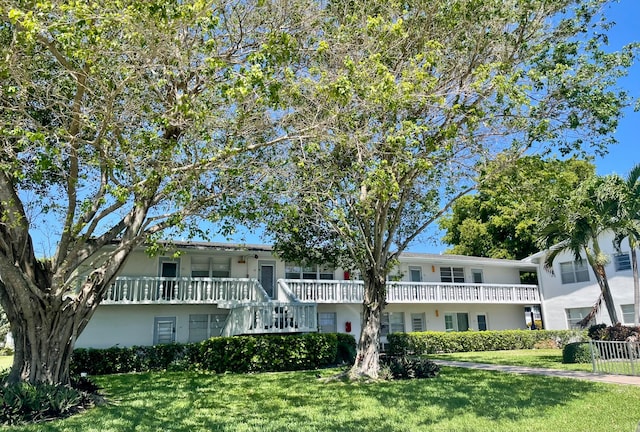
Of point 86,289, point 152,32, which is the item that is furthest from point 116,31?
point 86,289

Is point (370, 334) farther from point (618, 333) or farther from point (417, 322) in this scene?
point (417, 322)

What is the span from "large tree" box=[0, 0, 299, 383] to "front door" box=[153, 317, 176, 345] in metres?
8.98

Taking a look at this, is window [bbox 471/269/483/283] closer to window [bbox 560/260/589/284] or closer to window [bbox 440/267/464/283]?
window [bbox 440/267/464/283]

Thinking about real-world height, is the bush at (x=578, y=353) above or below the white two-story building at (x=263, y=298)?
below

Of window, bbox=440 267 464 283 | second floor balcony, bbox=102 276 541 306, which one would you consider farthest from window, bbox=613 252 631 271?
window, bbox=440 267 464 283

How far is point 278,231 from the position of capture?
15.6 metres

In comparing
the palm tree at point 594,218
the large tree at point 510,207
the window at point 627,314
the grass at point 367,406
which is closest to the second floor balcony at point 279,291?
the large tree at point 510,207

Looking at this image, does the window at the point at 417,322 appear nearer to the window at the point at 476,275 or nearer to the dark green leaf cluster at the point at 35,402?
the window at the point at 476,275

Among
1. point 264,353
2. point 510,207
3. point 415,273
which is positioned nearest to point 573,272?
point 510,207

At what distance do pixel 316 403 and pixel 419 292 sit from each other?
622 inches

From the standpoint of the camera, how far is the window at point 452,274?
28.0 m

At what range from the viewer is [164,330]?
19.7 m

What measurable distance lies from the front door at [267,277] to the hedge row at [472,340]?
652cm

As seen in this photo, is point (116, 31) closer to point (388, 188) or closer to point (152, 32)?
point (152, 32)
